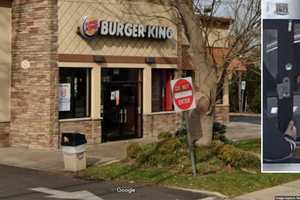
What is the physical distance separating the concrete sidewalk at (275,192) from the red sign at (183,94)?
7.14ft

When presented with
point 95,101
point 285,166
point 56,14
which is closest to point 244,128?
point 95,101

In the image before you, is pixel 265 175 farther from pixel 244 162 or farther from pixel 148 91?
pixel 148 91

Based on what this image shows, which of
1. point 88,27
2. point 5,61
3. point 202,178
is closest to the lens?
point 202,178

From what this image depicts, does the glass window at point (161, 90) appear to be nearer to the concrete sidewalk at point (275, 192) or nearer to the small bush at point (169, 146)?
the small bush at point (169, 146)

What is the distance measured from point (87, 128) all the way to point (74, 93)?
1.21 metres

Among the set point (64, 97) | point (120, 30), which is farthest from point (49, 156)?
point (120, 30)

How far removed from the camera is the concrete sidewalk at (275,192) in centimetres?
1143

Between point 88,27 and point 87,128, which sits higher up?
point 88,27

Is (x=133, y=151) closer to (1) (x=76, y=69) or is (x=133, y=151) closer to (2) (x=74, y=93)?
(2) (x=74, y=93)

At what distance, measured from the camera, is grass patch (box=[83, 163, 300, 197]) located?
39.9ft

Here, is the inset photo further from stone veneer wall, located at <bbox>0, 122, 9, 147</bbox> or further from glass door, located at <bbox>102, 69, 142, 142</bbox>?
glass door, located at <bbox>102, 69, 142, 142</bbox>

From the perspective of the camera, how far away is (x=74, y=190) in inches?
466

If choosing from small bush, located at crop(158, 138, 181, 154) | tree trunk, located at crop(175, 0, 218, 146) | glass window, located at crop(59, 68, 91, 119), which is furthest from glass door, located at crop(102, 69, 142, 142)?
small bush, located at crop(158, 138, 181, 154)

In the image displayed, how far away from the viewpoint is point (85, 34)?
1936 centimetres
